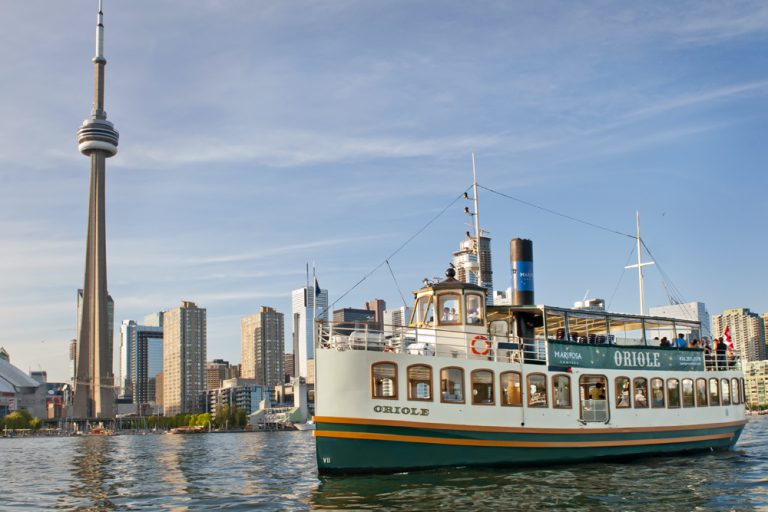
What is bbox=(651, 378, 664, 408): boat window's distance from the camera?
29.3 meters

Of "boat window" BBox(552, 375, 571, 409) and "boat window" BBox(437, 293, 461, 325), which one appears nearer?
"boat window" BBox(552, 375, 571, 409)

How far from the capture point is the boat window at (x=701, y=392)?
30953 mm

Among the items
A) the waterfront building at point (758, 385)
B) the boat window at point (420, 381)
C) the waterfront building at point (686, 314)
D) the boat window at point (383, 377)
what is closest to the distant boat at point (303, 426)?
the waterfront building at point (758, 385)

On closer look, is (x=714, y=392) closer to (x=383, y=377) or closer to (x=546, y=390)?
(x=546, y=390)

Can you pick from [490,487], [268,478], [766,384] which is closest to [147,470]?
[268,478]

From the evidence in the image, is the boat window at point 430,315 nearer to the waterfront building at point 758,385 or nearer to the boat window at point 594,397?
the boat window at point 594,397

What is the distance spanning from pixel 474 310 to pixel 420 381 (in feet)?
13.3

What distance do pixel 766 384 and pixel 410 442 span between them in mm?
191847

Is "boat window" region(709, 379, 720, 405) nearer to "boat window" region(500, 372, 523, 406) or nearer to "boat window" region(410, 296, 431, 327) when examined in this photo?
"boat window" region(500, 372, 523, 406)

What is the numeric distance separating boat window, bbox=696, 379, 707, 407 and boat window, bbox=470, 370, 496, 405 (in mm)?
→ 11025

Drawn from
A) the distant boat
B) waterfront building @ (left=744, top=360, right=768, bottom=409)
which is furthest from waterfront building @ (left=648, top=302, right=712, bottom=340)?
waterfront building @ (left=744, top=360, right=768, bottom=409)

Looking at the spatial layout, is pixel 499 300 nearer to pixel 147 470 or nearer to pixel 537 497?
pixel 537 497

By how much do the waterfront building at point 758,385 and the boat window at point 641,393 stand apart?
575 ft

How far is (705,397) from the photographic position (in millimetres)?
31328
